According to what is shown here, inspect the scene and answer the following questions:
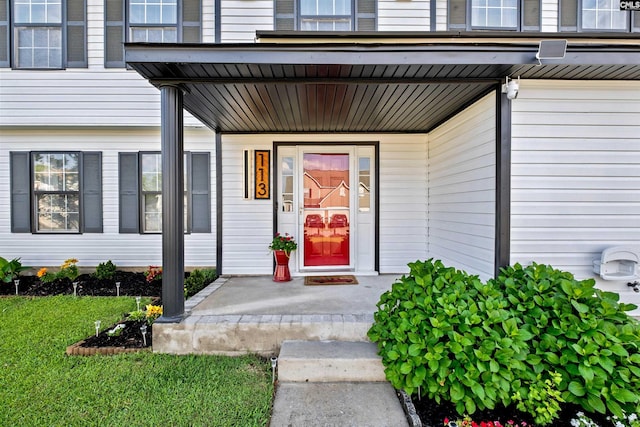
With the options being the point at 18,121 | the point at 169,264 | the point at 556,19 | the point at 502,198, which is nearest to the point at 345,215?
the point at 502,198

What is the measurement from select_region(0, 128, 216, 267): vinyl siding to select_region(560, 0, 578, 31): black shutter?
5.76 metres

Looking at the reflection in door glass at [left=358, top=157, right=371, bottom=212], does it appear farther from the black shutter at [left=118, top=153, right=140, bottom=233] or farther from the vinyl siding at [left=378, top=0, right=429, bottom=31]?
the black shutter at [left=118, top=153, right=140, bottom=233]

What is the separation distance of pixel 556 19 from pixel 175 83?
5.56 meters

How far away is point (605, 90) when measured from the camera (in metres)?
3.01

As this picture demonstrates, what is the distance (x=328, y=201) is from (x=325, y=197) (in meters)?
0.08

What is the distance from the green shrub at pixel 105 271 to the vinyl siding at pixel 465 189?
5163mm

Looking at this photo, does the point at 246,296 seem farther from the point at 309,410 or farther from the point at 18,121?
the point at 18,121

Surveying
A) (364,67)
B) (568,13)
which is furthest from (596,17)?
(364,67)

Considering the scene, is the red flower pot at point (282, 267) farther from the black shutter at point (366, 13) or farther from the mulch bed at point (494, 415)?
the black shutter at point (366, 13)

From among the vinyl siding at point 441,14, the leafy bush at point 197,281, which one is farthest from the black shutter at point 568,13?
the leafy bush at point 197,281

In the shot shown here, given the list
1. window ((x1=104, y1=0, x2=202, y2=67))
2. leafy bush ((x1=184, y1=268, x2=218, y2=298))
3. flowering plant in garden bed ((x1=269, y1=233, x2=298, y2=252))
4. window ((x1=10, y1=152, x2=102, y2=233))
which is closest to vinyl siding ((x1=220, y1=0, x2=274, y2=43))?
window ((x1=104, y1=0, x2=202, y2=67))

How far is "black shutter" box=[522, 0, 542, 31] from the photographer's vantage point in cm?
461

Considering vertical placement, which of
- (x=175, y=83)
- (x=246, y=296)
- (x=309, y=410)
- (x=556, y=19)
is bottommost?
(x=309, y=410)

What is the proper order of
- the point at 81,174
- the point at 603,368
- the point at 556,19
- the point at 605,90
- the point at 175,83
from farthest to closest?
1. the point at 81,174
2. the point at 556,19
3. the point at 605,90
4. the point at 175,83
5. the point at 603,368
